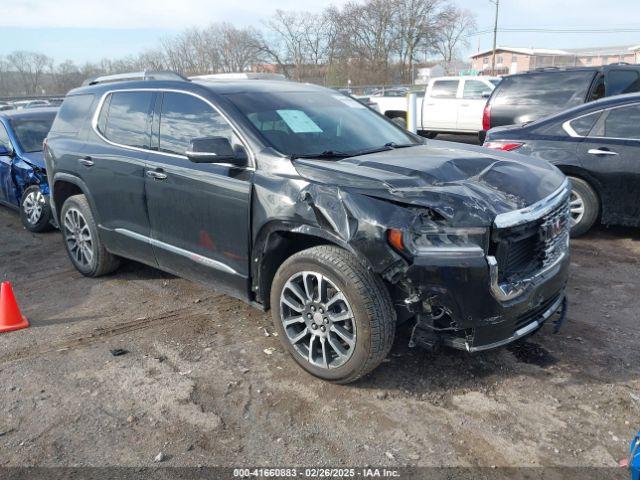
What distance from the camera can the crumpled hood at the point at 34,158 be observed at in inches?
282

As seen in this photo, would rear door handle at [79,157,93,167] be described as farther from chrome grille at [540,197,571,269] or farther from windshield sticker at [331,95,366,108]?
chrome grille at [540,197,571,269]

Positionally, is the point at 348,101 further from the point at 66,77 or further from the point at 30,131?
the point at 66,77

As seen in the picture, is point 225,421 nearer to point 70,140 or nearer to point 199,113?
point 199,113

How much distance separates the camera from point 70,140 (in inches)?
208

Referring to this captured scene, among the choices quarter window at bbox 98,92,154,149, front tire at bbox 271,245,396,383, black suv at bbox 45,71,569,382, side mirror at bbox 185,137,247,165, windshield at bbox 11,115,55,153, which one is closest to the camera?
black suv at bbox 45,71,569,382

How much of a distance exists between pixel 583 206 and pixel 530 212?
3.39 m

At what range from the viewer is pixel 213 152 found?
141 inches

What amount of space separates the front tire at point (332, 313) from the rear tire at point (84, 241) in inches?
96.1

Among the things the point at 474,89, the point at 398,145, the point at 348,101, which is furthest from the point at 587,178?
the point at 474,89

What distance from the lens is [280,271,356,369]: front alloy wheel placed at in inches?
128

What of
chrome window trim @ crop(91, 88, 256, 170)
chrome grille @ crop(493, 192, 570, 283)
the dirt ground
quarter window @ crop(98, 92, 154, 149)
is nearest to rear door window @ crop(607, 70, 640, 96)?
the dirt ground

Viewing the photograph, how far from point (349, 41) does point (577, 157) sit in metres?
55.3

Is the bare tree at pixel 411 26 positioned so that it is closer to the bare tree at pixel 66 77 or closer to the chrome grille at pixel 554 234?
the bare tree at pixel 66 77

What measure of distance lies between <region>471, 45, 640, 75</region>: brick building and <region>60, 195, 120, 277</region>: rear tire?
51.3 metres
